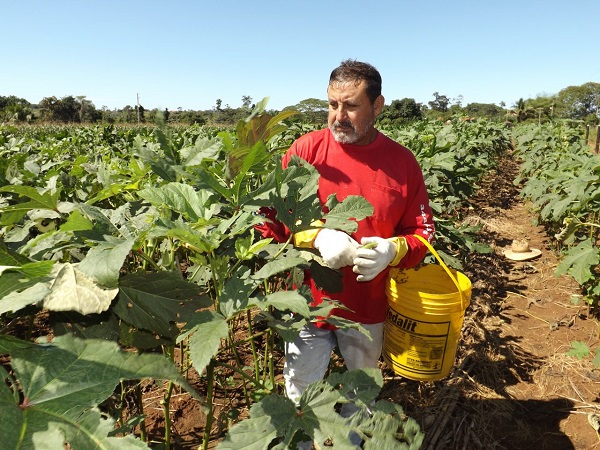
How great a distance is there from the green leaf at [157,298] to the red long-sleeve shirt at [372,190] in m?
1.10

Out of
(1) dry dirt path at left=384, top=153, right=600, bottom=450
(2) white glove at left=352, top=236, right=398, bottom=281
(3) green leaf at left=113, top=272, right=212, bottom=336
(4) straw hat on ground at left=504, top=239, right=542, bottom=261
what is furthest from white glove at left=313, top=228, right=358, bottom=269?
(4) straw hat on ground at left=504, top=239, right=542, bottom=261

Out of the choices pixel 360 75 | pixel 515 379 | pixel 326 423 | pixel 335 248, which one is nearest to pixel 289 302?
pixel 326 423

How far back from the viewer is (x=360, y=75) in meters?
1.99

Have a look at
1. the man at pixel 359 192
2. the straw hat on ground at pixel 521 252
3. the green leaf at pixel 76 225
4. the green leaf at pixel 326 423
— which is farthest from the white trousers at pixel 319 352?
the straw hat on ground at pixel 521 252

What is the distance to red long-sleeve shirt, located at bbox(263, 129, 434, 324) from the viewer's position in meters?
2.08

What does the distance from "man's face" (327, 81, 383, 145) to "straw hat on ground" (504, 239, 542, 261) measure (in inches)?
165

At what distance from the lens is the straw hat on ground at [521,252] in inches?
215

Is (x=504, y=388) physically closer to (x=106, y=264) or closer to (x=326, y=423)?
(x=326, y=423)

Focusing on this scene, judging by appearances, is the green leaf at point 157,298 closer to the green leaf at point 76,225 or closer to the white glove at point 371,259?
the green leaf at point 76,225

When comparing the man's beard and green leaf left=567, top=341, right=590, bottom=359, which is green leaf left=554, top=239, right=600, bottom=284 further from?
the man's beard

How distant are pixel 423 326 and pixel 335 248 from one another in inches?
20.2

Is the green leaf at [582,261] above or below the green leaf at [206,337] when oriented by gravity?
below

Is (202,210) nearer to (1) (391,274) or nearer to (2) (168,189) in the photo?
(2) (168,189)

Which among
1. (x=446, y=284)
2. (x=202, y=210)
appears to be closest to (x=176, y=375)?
(x=202, y=210)
